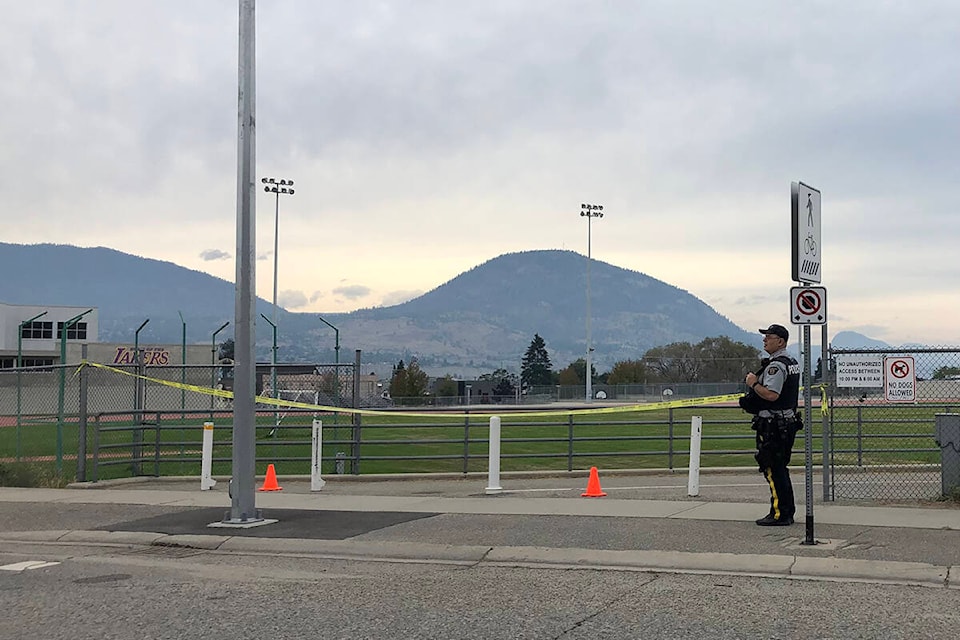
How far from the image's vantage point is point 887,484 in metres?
14.7

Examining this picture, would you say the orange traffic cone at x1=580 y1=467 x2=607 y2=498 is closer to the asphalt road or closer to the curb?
the curb

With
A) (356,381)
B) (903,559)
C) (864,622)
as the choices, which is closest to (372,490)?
(356,381)

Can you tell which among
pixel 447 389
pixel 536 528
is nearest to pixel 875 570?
pixel 536 528

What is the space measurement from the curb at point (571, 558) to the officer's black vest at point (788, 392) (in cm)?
190

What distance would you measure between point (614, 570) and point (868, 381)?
5.69 m

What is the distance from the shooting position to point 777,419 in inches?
413

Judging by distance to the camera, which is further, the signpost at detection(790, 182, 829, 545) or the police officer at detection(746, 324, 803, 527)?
the police officer at detection(746, 324, 803, 527)

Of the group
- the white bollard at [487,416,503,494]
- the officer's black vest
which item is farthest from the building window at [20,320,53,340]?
the officer's black vest

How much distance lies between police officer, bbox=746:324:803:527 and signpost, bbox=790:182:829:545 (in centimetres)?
18

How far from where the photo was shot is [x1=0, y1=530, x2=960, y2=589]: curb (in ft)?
27.6

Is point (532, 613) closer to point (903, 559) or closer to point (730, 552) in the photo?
point (730, 552)

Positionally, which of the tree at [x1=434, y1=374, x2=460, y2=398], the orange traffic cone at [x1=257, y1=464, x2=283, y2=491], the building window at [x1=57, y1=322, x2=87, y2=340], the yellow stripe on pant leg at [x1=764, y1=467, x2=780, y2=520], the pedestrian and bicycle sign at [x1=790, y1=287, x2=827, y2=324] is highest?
the building window at [x1=57, y1=322, x2=87, y2=340]

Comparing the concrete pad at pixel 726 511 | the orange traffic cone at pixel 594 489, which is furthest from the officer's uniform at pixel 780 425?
the orange traffic cone at pixel 594 489

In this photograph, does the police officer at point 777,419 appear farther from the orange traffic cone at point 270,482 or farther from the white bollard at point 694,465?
the orange traffic cone at point 270,482
